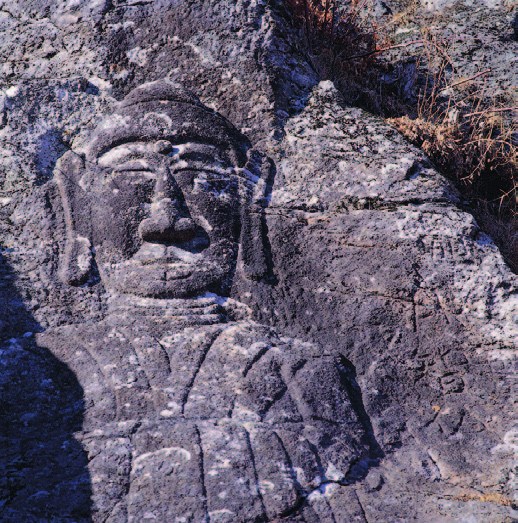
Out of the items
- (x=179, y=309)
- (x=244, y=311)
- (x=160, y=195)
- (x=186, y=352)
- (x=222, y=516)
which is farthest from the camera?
(x=160, y=195)

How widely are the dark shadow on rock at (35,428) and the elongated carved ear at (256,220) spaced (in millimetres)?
998

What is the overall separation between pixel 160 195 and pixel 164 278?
446mm

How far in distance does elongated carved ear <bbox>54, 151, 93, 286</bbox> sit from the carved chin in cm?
11

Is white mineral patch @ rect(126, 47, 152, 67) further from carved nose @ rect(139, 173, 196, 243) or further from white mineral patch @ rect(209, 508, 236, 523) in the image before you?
white mineral patch @ rect(209, 508, 236, 523)

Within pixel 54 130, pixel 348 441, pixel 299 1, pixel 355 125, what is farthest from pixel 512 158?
pixel 54 130

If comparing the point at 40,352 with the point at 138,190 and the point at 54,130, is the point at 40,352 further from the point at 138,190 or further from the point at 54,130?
the point at 54,130

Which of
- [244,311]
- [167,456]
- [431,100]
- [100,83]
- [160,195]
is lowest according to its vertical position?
[167,456]

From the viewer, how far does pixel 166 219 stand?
273cm

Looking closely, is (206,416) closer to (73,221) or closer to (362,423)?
(362,423)

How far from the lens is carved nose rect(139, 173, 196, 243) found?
8.98ft

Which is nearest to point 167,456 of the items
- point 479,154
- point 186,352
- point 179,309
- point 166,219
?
point 186,352

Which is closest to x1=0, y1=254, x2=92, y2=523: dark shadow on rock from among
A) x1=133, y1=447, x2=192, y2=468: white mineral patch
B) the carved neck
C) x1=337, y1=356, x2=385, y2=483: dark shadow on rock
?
x1=133, y1=447, x2=192, y2=468: white mineral patch

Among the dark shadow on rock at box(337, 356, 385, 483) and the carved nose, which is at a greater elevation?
the carved nose

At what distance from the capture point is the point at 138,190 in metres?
2.88
